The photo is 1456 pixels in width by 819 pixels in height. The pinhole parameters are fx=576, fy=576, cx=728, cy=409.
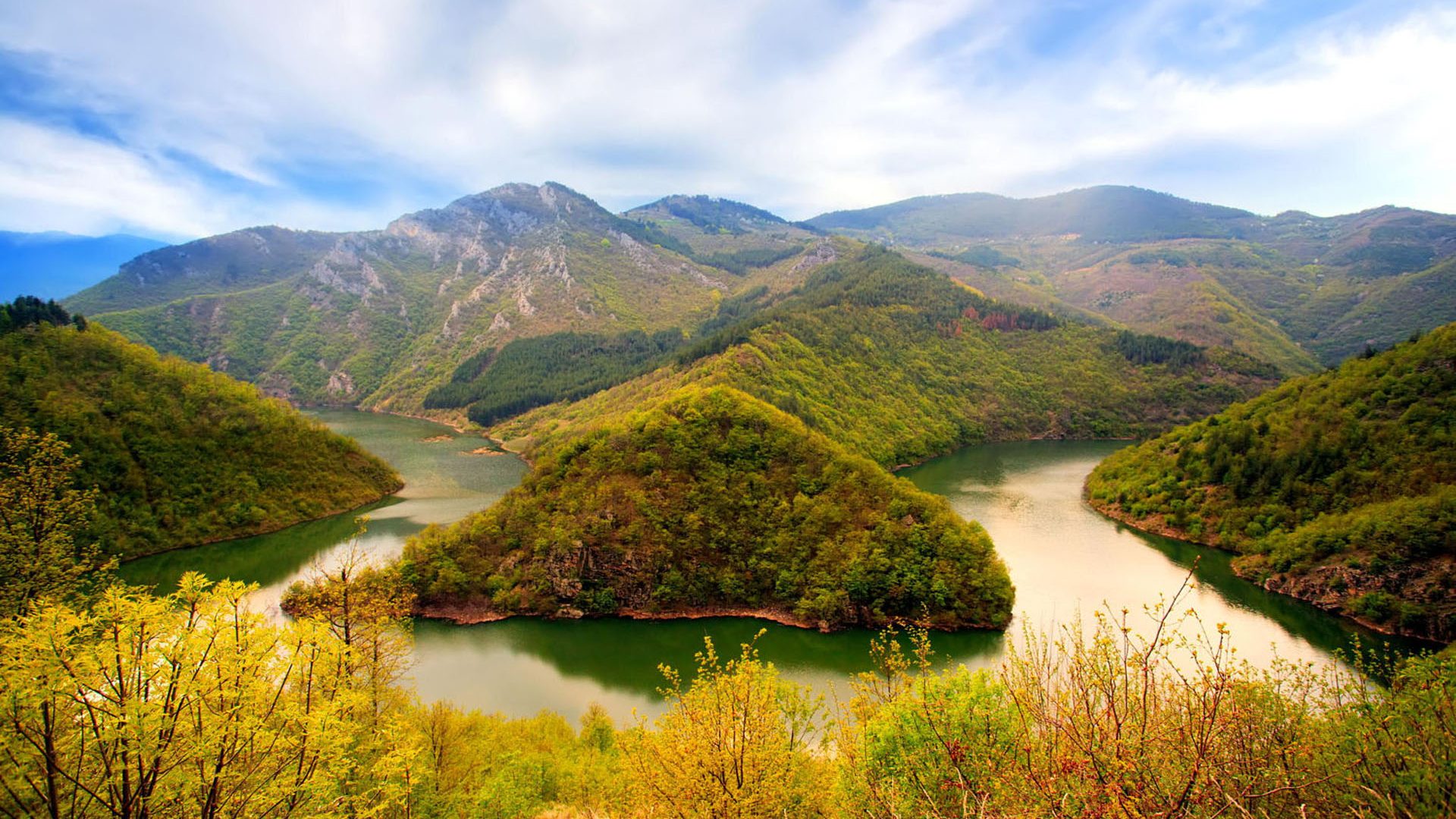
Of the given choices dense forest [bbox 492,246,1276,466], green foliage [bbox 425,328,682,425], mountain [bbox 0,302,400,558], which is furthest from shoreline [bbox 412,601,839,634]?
green foliage [bbox 425,328,682,425]

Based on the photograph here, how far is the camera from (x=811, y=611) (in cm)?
4053

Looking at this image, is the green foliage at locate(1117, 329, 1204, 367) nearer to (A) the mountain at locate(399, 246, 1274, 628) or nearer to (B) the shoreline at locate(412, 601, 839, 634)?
(A) the mountain at locate(399, 246, 1274, 628)

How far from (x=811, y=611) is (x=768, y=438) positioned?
52.6 ft

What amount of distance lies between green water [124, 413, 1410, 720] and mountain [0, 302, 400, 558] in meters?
3.24

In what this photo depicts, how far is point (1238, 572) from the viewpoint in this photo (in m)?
48.2

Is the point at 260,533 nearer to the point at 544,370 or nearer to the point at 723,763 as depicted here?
the point at 723,763

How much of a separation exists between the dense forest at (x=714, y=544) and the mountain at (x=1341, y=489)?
2395 cm

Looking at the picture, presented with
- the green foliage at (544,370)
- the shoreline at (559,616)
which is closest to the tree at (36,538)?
the shoreline at (559,616)

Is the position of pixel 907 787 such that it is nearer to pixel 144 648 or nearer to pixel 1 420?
pixel 144 648

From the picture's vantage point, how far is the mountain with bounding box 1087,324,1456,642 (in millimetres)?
37562

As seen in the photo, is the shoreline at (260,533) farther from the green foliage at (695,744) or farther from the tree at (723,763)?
the tree at (723,763)

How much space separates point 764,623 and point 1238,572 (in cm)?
4064

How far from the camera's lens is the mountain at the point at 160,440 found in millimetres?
53344

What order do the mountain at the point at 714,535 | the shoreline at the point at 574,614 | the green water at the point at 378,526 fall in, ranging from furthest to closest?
the green water at the point at 378,526 < the shoreline at the point at 574,614 < the mountain at the point at 714,535
